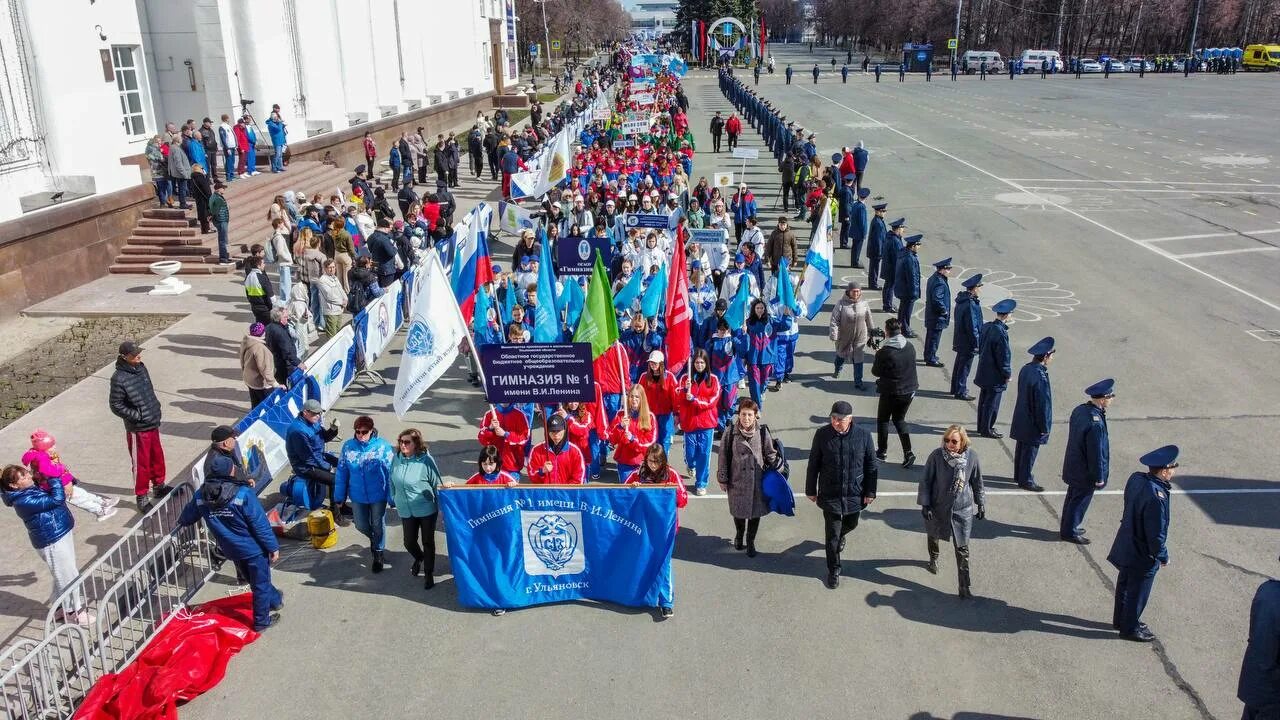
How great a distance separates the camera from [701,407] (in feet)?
31.3

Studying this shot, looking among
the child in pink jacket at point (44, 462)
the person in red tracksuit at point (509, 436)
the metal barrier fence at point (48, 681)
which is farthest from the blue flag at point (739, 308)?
the metal barrier fence at point (48, 681)

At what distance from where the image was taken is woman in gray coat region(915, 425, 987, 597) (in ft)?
25.2

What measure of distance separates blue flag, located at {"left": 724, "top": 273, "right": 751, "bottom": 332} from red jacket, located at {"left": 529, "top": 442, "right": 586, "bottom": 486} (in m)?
3.66

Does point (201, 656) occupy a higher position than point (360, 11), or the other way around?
point (360, 11)

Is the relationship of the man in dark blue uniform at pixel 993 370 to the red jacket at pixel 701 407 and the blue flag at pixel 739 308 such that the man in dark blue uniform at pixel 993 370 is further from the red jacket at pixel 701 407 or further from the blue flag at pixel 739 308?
the red jacket at pixel 701 407

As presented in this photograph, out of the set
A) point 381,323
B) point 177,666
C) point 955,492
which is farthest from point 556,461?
point 381,323

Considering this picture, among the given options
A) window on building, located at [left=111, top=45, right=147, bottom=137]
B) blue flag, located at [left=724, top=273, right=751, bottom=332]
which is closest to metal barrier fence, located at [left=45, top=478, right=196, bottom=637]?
blue flag, located at [left=724, top=273, right=751, bottom=332]

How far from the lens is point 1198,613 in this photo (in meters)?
7.46

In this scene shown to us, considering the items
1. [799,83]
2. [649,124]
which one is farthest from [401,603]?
[799,83]

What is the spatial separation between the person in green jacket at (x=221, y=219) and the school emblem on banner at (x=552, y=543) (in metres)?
13.1

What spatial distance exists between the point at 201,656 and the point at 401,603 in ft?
5.41

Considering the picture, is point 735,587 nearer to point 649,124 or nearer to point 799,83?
point 649,124

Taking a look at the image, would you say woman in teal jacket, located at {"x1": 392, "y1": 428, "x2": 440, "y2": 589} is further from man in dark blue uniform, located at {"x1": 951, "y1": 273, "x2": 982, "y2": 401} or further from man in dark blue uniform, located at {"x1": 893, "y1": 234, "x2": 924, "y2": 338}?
man in dark blue uniform, located at {"x1": 893, "y1": 234, "x2": 924, "y2": 338}

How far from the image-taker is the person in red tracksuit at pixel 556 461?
27.7 ft
